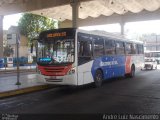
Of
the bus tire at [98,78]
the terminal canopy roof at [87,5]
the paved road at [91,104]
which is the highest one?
the terminal canopy roof at [87,5]

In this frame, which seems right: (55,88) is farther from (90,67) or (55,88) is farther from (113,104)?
(113,104)

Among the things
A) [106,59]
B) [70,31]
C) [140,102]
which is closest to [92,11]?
[106,59]

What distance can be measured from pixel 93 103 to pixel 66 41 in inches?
160

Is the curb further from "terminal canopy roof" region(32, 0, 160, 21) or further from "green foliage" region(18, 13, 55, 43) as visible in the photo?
"green foliage" region(18, 13, 55, 43)

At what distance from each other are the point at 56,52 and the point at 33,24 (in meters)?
42.9

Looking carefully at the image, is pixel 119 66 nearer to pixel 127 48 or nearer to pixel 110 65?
pixel 110 65

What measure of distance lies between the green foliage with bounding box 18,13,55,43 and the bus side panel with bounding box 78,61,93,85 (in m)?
40.3

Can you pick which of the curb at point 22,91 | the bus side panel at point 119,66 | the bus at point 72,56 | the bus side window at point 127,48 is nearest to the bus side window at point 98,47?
the bus at point 72,56

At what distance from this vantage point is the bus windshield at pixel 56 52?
13.2m

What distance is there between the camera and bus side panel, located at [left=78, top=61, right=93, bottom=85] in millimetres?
13475

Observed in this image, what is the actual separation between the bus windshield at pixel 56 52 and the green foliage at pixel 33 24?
133 feet

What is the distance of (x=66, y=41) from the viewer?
13.4 metres

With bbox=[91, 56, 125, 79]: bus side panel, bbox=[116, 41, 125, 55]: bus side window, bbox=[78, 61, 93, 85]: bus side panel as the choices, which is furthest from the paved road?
bbox=[116, 41, 125, 55]: bus side window

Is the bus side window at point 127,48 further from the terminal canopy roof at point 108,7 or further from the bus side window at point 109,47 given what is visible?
the terminal canopy roof at point 108,7
